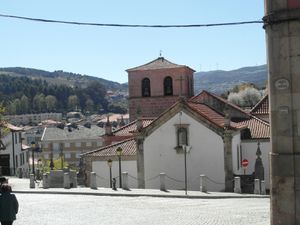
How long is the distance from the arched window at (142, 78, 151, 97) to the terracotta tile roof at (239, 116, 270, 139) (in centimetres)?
1300

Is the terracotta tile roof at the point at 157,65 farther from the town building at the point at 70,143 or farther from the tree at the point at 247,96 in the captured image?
the town building at the point at 70,143

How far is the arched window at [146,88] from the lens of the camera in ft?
176

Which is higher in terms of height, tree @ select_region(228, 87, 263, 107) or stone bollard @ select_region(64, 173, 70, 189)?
tree @ select_region(228, 87, 263, 107)

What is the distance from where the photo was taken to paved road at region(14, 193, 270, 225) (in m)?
17.5

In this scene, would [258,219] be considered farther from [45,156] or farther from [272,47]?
[45,156]

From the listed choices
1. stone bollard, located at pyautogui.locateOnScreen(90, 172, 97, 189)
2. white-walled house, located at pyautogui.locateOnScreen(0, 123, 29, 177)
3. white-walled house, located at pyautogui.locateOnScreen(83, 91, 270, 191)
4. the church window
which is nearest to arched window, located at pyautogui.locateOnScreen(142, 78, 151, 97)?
white-walled house, located at pyautogui.locateOnScreen(83, 91, 270, 191)

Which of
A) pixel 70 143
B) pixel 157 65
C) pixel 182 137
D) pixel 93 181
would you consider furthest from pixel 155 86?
pixel 70 143

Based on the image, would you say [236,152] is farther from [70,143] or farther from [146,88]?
[70,143]

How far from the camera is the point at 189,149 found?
36.0 metres

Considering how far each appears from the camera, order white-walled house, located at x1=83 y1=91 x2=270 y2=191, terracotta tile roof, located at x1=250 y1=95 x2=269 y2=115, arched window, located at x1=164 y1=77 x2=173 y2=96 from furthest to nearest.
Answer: arched window, located at x1=164 y1=77 x2=173 y2=96, terracotta tile roof, located at x1=250 y1=95 x2=269 y2=115, white-walled house, located at x1=83 y1=91 x2=270 y2=191

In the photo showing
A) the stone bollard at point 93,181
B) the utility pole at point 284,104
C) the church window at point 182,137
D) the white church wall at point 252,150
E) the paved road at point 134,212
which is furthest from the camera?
the white church wall at point 252,150

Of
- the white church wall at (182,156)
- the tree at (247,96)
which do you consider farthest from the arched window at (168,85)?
the tree at (247,96)

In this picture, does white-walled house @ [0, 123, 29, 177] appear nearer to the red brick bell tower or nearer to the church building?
the red brick bell tower

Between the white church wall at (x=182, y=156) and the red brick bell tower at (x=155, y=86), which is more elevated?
the red brick bell tower at (x=155, y=86)
